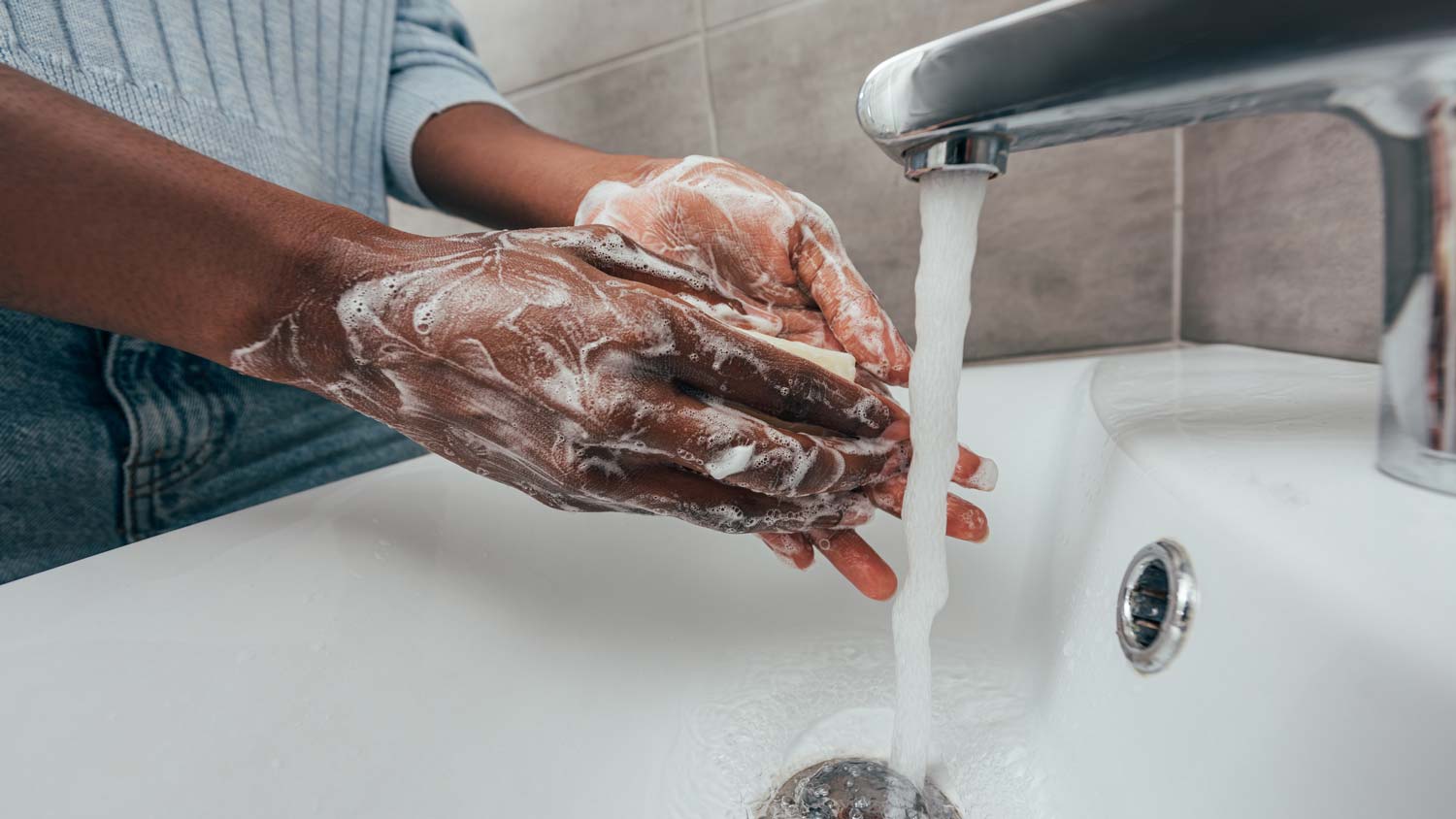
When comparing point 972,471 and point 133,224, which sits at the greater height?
point 133,224

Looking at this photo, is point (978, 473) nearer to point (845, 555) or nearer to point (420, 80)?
point (845, 555)

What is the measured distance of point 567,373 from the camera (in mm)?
275

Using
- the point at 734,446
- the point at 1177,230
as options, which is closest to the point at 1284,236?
the point at 1177,230

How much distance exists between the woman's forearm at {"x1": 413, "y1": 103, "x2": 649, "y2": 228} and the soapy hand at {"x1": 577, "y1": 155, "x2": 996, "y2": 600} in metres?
0.03

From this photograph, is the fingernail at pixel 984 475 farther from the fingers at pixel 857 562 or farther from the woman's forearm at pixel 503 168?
the woman's forearm at pixel 503 168

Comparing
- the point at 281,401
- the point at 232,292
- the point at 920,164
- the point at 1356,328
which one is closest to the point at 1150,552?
the point at 920,164

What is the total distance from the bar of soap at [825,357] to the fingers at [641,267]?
28 mm

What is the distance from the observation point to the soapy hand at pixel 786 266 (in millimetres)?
362

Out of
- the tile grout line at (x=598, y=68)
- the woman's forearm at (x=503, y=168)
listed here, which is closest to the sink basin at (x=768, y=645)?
the woman's forearm at (x=503, y=168)

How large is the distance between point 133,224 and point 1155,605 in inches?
16.6

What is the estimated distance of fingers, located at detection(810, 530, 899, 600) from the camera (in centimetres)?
36

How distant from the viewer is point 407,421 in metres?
0.32

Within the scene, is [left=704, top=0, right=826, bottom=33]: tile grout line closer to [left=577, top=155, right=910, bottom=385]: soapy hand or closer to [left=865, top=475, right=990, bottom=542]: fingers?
[left=577, top=155, right=910, bottom=385]: soapy hand

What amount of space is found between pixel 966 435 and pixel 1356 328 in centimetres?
23
